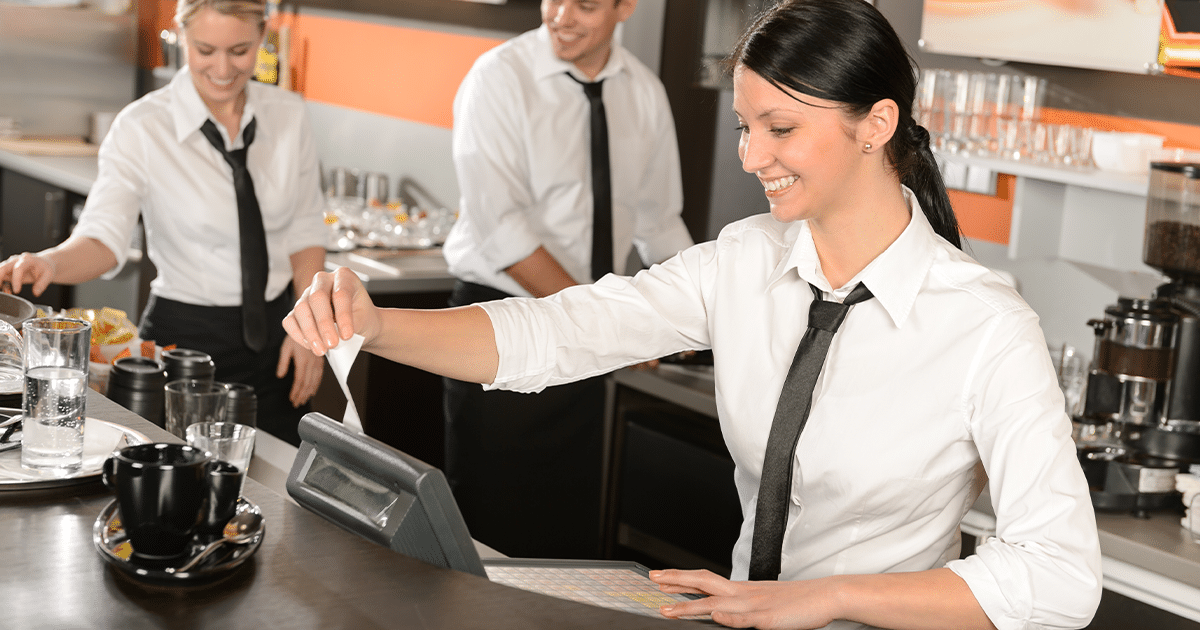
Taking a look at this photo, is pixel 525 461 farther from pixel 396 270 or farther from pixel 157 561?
pixel 157 561

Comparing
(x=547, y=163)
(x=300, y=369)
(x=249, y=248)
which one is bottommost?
(x=300, y=369)

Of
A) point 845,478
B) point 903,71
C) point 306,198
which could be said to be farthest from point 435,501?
point 306,198

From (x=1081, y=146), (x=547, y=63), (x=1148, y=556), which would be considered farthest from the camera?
(x=547, y=63)

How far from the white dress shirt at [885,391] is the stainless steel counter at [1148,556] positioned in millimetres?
623

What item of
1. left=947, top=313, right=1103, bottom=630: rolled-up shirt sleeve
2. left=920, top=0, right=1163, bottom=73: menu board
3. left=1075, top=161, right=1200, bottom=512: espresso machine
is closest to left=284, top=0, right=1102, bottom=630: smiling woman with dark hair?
left=947, top=313, right=1103, bottom=630: rolled-up shirt sleeve

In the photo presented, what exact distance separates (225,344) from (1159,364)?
6.29ft

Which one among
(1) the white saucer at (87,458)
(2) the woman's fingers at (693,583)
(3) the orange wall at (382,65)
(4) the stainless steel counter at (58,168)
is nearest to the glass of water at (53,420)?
(1) the white saucer at (87,458)

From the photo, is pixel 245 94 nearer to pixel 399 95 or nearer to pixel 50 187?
pixel 399 95

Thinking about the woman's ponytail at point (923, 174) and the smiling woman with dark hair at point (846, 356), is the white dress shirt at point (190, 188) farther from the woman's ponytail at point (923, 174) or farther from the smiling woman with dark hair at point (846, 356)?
the woman's ponytail at point (923, 174)

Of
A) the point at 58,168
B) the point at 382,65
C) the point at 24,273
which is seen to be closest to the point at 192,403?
the point at 24,273

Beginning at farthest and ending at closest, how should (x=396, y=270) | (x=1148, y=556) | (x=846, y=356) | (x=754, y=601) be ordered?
(x=396, y=270) → (x=1148, y=556) → (x=846, y=356) → (x=754, y=601)

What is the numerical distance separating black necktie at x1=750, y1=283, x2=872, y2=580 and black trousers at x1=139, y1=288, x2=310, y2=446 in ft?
4.58

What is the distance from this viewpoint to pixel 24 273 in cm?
210

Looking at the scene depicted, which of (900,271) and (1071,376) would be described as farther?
(1071,376)
